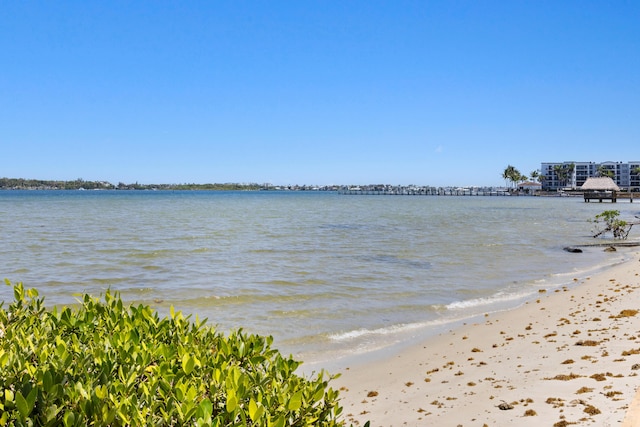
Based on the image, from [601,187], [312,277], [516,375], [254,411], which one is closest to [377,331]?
[516,375]

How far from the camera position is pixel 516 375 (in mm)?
6438

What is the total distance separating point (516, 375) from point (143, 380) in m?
5.22

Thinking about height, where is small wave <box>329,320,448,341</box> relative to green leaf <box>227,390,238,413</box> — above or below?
below

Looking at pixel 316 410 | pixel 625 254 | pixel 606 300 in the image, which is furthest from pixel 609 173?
pixel 316 410

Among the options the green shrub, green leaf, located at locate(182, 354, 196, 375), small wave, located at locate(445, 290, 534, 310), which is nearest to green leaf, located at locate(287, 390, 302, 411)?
the green shrub

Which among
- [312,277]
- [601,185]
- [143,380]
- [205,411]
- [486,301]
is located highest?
[601,185]

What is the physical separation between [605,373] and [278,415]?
4993 mm

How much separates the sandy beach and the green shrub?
2892 mm

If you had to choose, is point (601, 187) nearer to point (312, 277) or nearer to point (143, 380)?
point (312, 277)

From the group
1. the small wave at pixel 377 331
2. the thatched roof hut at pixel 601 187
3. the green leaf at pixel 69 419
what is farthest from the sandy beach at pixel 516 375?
the thatched roof hut at pixel 601 187

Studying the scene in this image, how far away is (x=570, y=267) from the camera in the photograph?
19078mm

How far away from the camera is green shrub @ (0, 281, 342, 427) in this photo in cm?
219

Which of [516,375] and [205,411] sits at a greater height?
[205,411]

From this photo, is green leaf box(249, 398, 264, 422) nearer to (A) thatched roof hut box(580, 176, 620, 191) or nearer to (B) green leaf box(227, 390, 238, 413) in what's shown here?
(B) green leaf box(227, 390, 238, 413)
